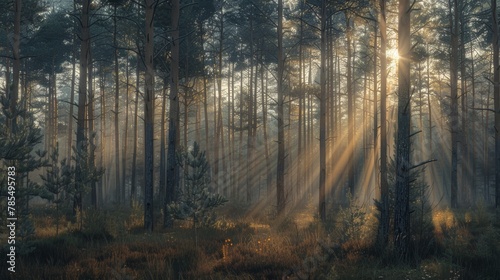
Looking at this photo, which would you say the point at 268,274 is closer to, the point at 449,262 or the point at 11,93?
the point at 449,262

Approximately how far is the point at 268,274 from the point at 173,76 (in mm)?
8614

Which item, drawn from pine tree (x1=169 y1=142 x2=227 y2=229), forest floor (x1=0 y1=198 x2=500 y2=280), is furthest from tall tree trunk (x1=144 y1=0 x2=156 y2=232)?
forest floor (x1=0 y1=198 x2=500 y2=280)

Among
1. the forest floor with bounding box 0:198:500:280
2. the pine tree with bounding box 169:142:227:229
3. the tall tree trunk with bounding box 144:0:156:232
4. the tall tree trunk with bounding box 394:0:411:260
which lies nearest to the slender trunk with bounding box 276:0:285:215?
the tall tree trunk with bounding box 144:0:156:232

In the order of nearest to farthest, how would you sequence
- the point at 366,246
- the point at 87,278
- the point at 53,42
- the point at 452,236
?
the point at 87,278 → the point at 366,246 → the point at 452,236 → the point at 53,42

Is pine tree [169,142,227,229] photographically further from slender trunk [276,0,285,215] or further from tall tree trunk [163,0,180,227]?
slender trunk [276,0,285,215]

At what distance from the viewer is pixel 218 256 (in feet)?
24.0

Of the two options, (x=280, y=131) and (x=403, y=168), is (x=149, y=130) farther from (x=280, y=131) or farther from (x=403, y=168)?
(x=403, y=168)

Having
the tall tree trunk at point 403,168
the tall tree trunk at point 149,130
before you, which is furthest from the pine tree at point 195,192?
the tall tree trunk at point 403,168

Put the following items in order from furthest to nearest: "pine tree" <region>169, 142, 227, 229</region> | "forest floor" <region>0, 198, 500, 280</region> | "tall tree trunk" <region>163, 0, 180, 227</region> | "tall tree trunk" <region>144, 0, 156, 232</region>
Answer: "tall tree trunk" <region>163, 0, 180, 227</region>, "tall tree trunk" <region>144, 0, 156, 232</region>, "pine tree" <region>169, 142, 227, 229</region>, "forest floor" <region>0, 198, 500, 280</region>

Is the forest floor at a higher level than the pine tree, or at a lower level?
lower

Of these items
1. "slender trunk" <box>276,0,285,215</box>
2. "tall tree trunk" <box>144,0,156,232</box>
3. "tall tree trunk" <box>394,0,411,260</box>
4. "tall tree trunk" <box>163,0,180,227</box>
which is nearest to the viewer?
"tall tree trunk" <box>394,0,411,260</box>

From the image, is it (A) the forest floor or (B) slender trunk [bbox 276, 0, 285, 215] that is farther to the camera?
(B) slender trunk [bbox 276, 0, 285, 215]

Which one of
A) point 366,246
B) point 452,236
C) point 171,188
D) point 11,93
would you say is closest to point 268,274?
point 366,246

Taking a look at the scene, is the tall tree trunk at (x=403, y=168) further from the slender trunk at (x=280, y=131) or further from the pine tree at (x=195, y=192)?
the slender trunk at (x=280, y=131)
